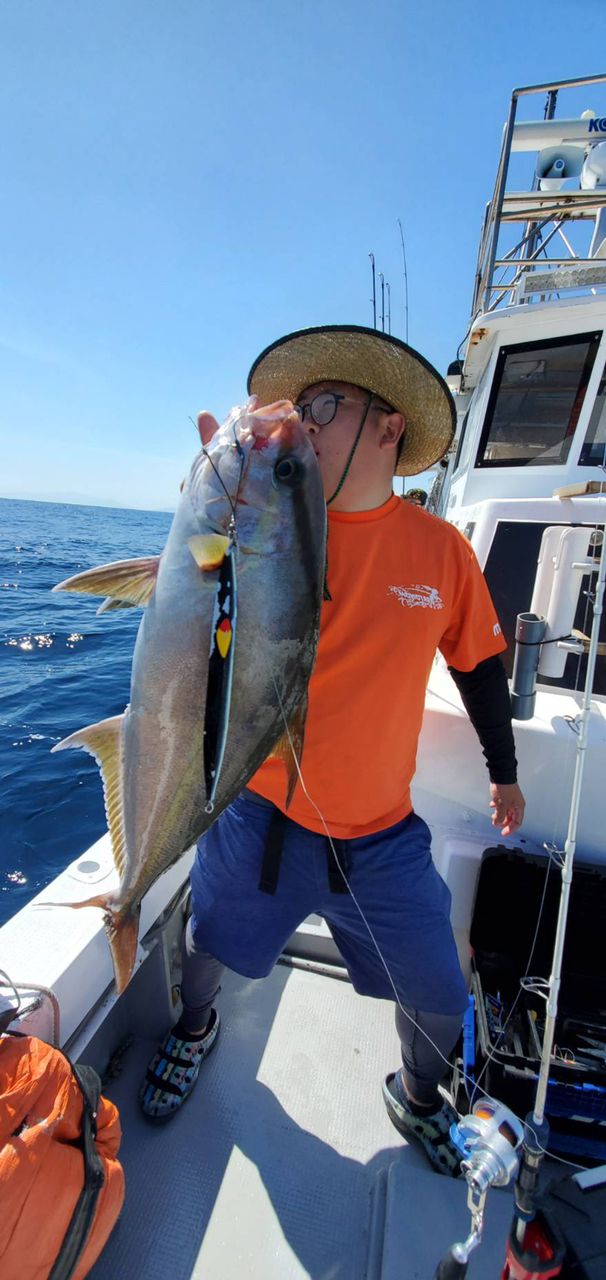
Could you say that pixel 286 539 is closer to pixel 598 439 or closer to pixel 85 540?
pixel 598 439

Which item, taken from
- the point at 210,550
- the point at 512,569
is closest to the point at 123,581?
the point at 210,550

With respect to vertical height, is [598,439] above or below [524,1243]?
above

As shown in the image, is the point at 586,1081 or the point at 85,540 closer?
the point at 586,1081

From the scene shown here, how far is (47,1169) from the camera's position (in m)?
1.44

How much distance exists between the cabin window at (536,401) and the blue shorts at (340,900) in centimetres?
423

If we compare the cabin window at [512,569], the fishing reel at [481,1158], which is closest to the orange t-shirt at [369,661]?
the fishing reel at [481,1158]

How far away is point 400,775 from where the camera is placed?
2082 millimetres

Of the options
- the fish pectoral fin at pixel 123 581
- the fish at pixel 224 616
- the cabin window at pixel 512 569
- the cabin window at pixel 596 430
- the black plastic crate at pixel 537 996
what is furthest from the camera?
the cabin window at pixel 596 430

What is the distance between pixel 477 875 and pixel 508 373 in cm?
453

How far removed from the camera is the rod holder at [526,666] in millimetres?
2688

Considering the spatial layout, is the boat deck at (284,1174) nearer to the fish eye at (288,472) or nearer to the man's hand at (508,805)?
the man's hand at (508,805)

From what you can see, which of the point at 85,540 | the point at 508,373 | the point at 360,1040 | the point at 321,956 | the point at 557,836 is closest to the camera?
the point at 557,836

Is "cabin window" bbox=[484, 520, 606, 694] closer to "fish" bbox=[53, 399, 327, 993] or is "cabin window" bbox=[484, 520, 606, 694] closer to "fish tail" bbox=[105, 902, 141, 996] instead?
"fish" bbox=[53, 399, 327, 993]

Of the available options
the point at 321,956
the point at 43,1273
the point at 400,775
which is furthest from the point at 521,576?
the point at 43,1273
